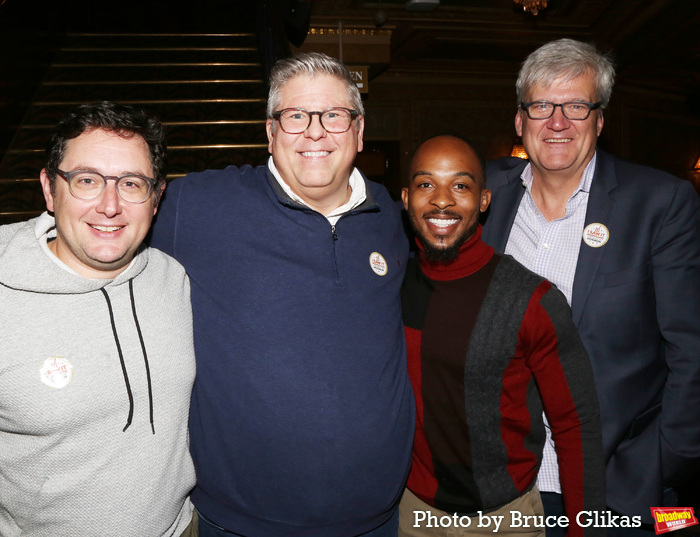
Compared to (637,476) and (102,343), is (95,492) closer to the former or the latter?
(102,343)

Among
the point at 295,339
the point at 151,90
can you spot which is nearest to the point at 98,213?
the point at 295,339

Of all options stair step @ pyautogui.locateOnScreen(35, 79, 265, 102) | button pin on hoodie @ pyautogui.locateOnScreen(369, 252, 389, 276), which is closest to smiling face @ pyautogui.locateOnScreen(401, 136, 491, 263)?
button pin on hoodie @ pyautogui.locateOnScreen(369, 252, 389, 276)

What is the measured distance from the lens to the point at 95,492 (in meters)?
1.29

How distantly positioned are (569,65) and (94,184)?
5.53ft

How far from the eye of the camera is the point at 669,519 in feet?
6.18

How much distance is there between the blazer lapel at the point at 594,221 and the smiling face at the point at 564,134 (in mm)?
81

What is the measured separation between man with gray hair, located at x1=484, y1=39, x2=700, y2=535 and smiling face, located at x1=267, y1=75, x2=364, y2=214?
73cm

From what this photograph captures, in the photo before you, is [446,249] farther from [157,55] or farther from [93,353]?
[157,55]

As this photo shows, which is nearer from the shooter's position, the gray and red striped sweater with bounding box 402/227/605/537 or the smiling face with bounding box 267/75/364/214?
the gray and red striped sweater with bounding box 402/227/605/537

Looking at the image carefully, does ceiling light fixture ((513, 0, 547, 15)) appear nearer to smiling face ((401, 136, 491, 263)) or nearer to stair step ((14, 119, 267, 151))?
stair step ((14, 119, 267, 151))

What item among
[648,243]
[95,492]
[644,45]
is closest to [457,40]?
[644,45]

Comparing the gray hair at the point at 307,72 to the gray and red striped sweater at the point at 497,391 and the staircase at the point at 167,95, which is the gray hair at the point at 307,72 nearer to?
the gray and red striped sweater at the point at 497,391

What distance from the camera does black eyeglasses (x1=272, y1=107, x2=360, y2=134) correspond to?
1.74m

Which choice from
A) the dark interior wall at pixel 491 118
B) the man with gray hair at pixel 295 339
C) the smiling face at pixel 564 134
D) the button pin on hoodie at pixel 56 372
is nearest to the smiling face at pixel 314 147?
the man with gray hair at pixel 295 339
